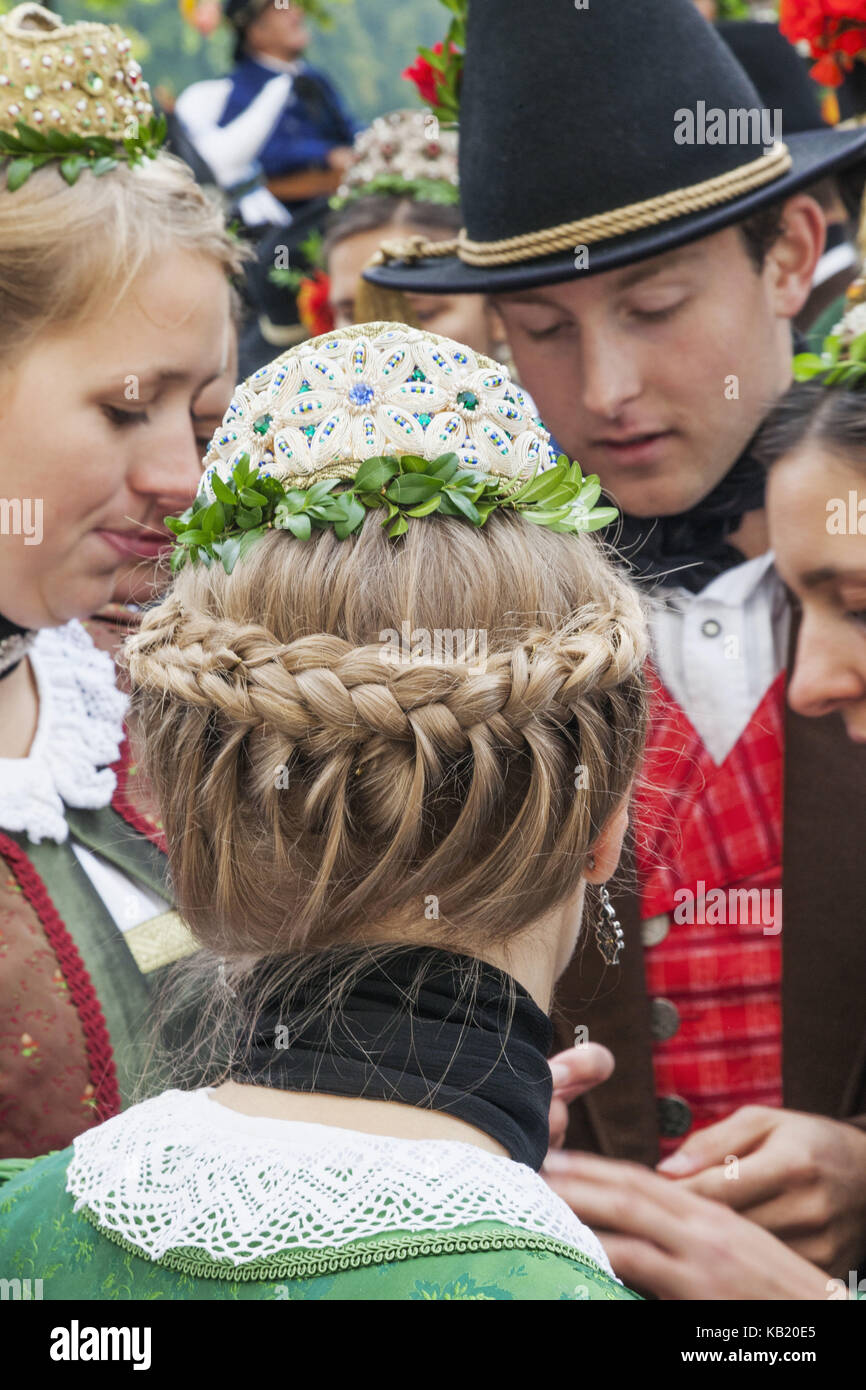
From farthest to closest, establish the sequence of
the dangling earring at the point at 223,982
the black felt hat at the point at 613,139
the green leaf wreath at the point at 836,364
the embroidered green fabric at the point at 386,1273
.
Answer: the black felt hat at the point at 613,139
the green leaf wreath at the point at 836,364
the dangling earring at the point at 223,982
the embroidered green fabric at the point at 386,1273

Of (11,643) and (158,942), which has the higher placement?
(11,643)

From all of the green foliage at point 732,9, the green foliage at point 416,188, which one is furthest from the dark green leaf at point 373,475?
the green foliage at point 732,9

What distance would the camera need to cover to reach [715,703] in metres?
1.91

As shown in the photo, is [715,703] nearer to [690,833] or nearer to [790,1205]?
[690,833]

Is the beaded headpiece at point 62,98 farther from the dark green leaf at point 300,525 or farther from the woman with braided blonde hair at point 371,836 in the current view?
the dark green leaf at point 300,525

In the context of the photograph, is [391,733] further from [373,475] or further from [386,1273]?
[386,1273]

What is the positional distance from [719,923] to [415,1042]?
91 centimetres

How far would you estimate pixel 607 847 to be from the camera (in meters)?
1.21

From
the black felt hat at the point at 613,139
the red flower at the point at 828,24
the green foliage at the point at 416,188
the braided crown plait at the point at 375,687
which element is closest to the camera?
the braided crown plait at the point at 375,687

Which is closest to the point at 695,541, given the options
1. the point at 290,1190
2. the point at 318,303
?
the point at 290,1190

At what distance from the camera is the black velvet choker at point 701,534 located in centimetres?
190

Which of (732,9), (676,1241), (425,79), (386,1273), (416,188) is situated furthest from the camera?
(732,9)

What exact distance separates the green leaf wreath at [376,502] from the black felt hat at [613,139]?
2.36 ft
